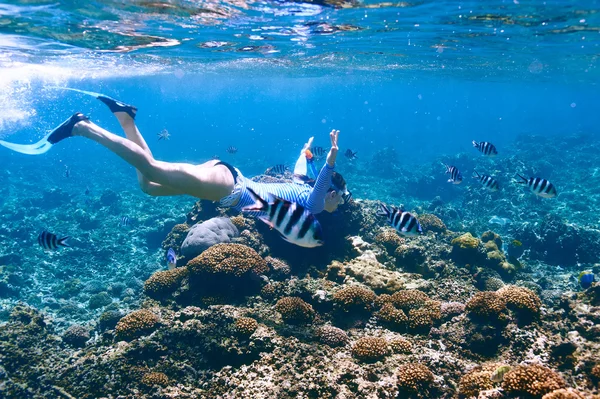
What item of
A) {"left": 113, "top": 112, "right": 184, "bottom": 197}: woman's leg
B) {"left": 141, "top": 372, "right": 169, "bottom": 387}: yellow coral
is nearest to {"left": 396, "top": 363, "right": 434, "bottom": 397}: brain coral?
{"left": 141, "top": 372, "right": 169, "bottom": 387}: yellow coral

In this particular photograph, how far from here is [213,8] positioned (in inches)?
517

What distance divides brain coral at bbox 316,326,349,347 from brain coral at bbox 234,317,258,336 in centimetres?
110

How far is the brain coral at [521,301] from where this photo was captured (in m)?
5.52

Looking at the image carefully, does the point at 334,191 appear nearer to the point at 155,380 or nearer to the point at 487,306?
the point at 487,306

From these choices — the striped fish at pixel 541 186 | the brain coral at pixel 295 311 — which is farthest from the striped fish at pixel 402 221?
the striped fish at pixel 541 186

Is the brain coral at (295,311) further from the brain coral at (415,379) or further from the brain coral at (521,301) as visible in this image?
the brain coral at (521,301)

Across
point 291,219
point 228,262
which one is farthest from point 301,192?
point 291,219

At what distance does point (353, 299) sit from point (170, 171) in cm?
415

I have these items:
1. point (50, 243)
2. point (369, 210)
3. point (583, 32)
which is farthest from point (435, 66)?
point (50, 243)

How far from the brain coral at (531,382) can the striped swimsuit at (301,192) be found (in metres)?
3.37

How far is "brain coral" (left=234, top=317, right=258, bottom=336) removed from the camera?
5.52 metres

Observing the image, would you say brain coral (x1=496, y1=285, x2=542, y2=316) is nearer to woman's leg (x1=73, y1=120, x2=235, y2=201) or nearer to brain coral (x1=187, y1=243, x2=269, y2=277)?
brain coral (x1=187, y1=243, x2=269, y2=277)

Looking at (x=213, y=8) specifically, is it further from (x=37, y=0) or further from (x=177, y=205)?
(x=177, y=205)

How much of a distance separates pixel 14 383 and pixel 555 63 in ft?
129
